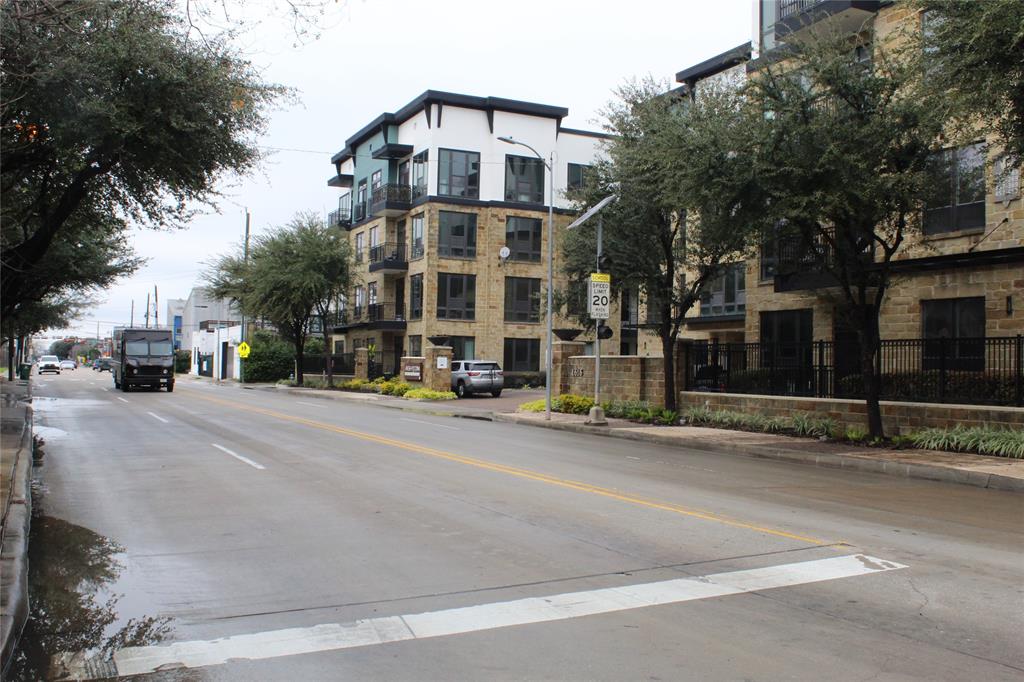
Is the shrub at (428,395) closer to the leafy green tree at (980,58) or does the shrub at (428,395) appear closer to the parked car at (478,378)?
the parked car at (478,378)

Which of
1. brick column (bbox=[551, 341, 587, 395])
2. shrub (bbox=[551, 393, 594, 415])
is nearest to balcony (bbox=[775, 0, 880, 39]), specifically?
shrub (bbox=[551, 393, 594, 415])

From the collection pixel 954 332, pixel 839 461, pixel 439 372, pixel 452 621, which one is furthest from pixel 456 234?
pixel 452 621

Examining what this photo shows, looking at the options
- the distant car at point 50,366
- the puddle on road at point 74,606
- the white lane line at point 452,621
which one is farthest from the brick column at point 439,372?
the distant car at point 50,366

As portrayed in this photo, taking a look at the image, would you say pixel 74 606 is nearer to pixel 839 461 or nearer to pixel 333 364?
pixel 839 461

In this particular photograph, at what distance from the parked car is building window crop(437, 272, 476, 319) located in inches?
293

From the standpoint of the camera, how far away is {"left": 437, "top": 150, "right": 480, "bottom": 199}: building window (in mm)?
46688

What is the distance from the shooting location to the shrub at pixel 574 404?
89.9ft

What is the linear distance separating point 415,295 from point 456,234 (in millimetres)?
4253

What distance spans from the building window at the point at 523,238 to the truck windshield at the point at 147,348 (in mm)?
19014

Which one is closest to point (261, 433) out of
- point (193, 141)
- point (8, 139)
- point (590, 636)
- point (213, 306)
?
point (193, 141)

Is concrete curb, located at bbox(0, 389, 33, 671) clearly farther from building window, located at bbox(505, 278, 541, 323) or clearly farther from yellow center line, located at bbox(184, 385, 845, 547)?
building window, located at bbox(505, 278, 541, 323)

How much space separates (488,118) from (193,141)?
33.3 meters

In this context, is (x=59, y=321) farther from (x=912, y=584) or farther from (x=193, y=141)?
(x=912, y=584)

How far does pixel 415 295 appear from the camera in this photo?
4775 centimetres
